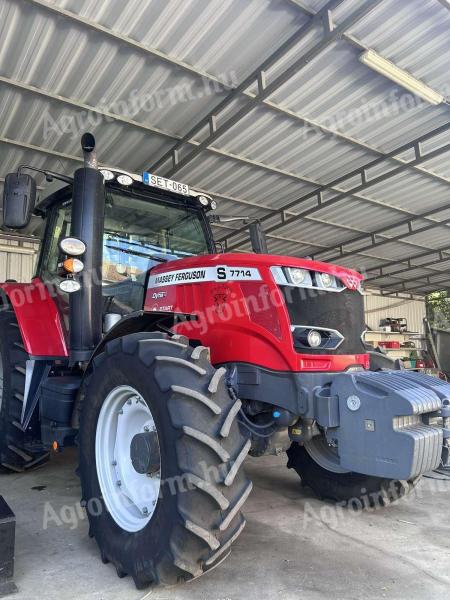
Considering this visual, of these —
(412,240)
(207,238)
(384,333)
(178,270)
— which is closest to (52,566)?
(178,270)

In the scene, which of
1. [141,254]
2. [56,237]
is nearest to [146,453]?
[141,254]

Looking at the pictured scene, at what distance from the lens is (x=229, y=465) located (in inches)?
91.8

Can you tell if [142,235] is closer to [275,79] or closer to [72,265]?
[72,265]

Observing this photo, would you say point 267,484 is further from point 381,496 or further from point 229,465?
point 229,465

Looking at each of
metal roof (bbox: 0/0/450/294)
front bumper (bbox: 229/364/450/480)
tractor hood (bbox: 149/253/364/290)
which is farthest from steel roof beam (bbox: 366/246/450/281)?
front bumper (bbox: 229/364/450/480)

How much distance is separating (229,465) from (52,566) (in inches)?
50.4

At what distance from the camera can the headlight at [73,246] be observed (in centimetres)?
318

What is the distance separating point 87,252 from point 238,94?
405 cm

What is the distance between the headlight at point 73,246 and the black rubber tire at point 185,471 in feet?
2.98

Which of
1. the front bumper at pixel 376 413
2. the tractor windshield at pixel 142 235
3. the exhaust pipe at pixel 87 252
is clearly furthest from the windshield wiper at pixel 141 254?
the front bumper at pixel 376 413

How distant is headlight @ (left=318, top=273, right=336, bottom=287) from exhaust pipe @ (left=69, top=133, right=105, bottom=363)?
1562mm

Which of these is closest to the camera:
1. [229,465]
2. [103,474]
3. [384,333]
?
[229,465]

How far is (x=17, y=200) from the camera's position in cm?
327

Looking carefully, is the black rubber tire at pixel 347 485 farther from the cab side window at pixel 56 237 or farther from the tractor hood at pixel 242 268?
the cab side window at pixel 56 237
